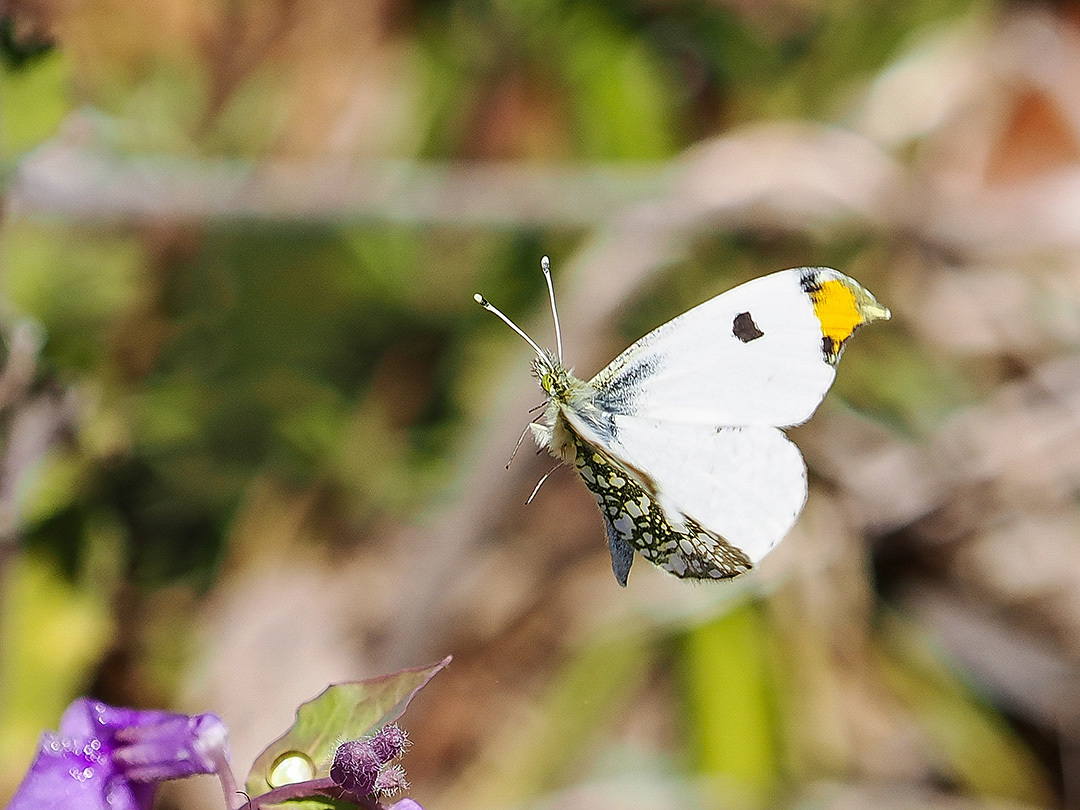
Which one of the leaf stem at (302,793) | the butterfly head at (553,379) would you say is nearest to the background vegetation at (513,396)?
the butterfly head at (553,379)

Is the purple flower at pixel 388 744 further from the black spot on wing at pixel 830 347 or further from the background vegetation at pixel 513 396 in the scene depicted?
the background vegetation at pixel 513 396

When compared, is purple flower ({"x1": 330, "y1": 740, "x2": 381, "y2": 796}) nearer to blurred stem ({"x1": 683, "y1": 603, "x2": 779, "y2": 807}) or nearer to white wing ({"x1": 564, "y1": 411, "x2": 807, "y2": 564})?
white wing ({"x1": 564, "y1": 411, "x2": 807, "y2": 564})

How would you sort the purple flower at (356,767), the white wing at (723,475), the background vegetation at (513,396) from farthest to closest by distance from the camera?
the background vegetation at (513,396)
the white wing at (723,475)
the purple flower at (356,767)

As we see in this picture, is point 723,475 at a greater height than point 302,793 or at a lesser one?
greater

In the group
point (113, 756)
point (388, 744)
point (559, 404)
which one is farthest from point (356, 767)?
point (559, 404)

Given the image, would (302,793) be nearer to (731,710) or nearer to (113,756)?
(113,756)

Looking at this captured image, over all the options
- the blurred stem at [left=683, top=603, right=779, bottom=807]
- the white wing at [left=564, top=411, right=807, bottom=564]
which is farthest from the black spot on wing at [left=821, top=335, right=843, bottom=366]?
the blurred stem at [left=683, top=603, right=779, bottom=807]

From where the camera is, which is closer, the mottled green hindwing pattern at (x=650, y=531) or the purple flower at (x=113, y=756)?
the purple flower at (x=113, y=756)
